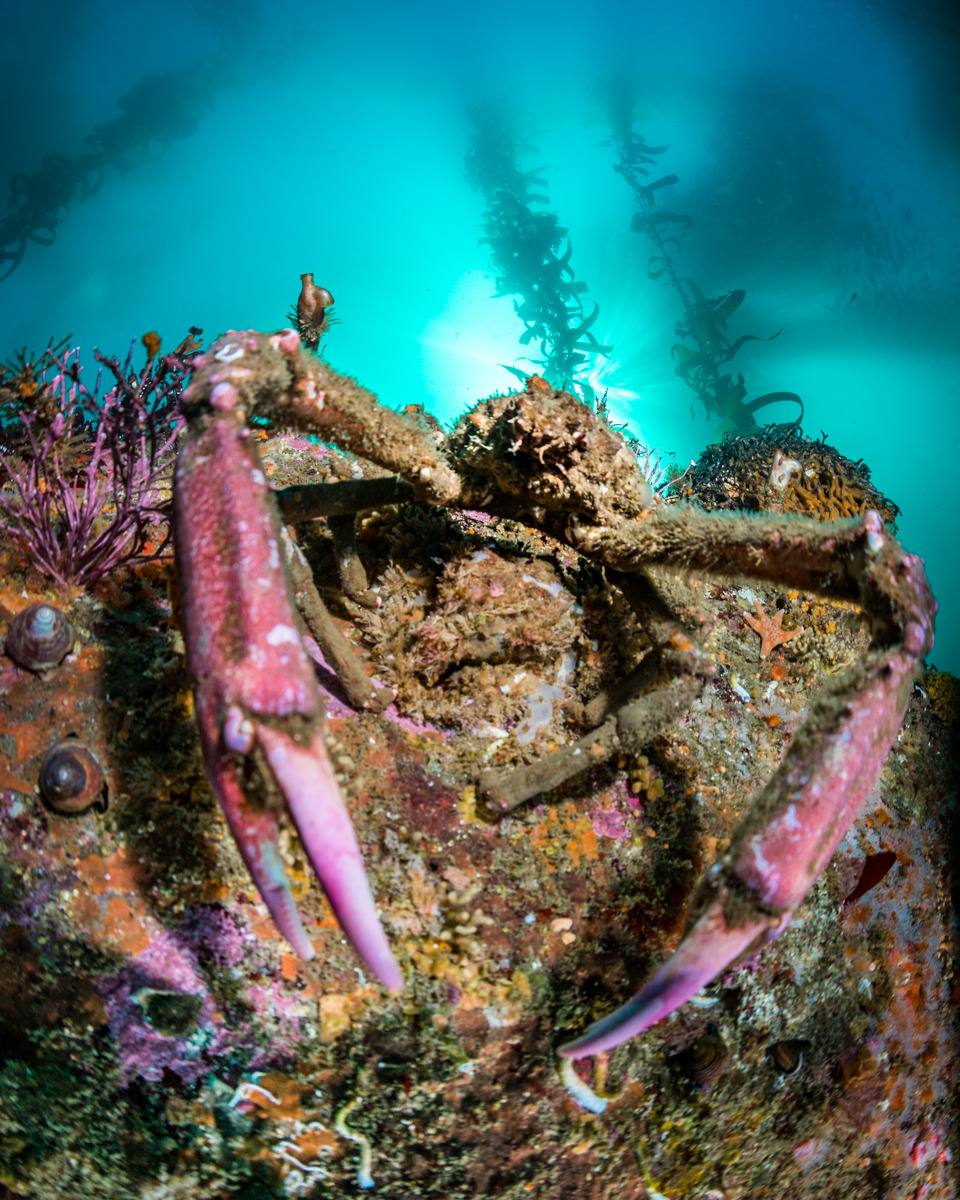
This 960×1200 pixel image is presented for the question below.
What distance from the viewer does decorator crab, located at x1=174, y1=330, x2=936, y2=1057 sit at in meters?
1.34

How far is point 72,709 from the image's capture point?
2.20 m

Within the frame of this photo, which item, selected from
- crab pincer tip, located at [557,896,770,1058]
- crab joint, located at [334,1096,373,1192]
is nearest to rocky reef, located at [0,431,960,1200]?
crab joint, located at [334,1096,373,1192]

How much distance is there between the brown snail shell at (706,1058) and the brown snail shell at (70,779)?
2.67 metres

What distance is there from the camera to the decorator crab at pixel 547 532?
134 centimetres

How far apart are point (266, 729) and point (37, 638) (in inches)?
59.3

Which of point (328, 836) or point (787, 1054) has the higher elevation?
point (328, 836)

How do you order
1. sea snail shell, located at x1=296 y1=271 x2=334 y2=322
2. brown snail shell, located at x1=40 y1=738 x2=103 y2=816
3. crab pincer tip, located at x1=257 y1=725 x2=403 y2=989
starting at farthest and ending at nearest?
sea snail shell, located at x1=296 y1=271 x2=334 y2=322
brown snail shell, located at x1=40 y1=738 x2=103 y2=816
crab pincer tip, located at x1=257 y1=725 x2=403 y2=989

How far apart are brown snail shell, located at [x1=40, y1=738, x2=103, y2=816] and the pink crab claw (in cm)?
181

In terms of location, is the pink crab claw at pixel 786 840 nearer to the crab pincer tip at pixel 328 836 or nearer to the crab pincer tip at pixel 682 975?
the crab pincer tip at pixel 682 975

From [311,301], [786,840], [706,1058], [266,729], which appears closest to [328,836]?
[266,729]

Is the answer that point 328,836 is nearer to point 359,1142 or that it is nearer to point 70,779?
point 70,779

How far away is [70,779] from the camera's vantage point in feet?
6.54

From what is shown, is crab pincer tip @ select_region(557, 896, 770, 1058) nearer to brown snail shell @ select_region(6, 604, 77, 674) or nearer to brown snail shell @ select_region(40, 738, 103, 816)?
brown snail shell @ select_region(40, 738, 103, 816)

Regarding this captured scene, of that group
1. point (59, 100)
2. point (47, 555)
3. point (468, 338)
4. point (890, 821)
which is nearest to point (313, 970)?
point (47, 555)
